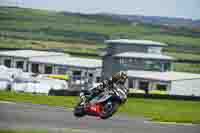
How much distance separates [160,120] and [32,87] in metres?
3.03

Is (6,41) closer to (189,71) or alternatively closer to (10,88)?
(10,88)

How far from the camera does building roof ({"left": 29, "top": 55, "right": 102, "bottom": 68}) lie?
9.41m

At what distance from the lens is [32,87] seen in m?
10.1

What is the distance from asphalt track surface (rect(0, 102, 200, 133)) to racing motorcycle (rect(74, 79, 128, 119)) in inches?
2.8

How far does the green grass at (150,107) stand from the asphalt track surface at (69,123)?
0.27ft

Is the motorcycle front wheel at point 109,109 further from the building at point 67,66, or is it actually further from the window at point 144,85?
the window at point 144,85

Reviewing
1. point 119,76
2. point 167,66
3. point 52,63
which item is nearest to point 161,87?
point 167,66

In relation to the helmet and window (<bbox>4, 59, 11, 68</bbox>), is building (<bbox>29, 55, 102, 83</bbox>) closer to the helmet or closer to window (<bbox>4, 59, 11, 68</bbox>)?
window (<bbox>4, 59, 11, 68</bbox>)

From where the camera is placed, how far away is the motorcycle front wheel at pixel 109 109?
7586mm

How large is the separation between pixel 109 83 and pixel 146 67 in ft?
5.24

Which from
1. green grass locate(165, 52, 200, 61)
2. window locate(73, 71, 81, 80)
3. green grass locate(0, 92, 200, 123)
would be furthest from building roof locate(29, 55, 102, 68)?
green grass locate(0, 92, 200, 123)

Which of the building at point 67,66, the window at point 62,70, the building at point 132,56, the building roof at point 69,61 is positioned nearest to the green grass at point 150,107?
the building at point 132,56

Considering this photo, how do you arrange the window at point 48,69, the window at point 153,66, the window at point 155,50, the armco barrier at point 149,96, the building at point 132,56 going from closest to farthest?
the armco barrier at point 149,96 < the building at point 132,56 < the window at point 155,50 < the window at point 153,66 < the window at point 48,69

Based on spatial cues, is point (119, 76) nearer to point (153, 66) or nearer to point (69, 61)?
point (153, 66)
